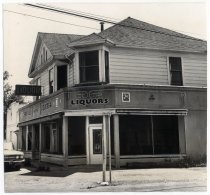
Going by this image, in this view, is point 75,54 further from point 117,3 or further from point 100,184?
point 100,184

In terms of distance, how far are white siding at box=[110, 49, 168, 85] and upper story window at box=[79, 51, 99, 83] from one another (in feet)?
3.13

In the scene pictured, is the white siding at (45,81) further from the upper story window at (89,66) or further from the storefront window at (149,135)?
the storefront window at (149,135)

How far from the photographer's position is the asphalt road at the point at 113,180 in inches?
483

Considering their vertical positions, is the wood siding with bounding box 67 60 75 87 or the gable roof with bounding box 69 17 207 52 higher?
the gable roof with bounding box 69 17 207 52

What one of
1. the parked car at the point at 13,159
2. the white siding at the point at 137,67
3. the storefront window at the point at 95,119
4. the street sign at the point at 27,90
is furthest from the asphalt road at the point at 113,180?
the white siding at the point at 137,67

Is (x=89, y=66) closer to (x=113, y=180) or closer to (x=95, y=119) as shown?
(x=95, y=119)

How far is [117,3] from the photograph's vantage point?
1515 centimetres

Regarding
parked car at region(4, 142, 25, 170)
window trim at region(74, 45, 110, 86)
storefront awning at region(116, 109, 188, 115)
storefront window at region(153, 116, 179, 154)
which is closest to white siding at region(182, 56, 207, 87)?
storefront awning at region(116, 109, 188, 115)

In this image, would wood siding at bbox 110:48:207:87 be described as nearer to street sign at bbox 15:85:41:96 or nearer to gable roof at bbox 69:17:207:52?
gable roof at bbox 69:17:207:52

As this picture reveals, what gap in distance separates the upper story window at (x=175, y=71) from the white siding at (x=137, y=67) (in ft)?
1.34

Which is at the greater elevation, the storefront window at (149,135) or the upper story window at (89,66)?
the upper story window at (89,66)

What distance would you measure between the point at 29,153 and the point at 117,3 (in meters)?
14.7

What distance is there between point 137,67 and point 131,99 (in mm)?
2420

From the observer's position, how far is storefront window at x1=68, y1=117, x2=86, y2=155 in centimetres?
1908
